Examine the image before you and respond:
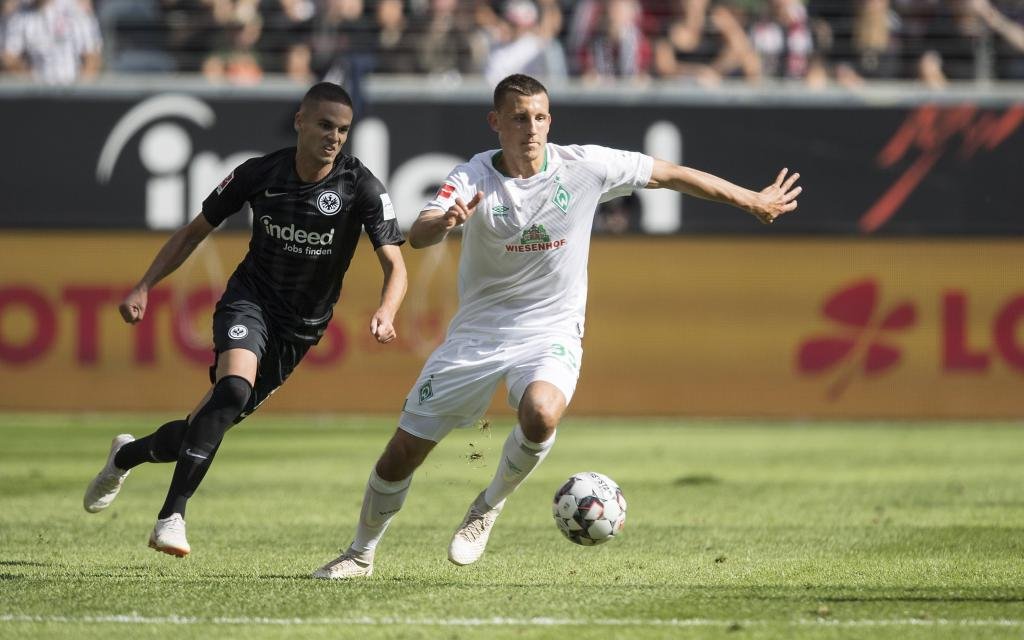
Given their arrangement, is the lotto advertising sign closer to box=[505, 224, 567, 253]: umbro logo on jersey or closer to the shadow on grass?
the shadow on grass

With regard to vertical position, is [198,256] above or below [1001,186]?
below

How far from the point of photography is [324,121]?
774 centimetres

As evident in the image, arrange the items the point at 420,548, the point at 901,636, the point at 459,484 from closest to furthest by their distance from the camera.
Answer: the point at 901,636
the point at 420,548
the point at 459,484

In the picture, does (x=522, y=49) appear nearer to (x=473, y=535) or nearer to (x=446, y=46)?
(x=446, y=46)

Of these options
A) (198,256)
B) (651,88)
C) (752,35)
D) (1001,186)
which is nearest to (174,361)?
(198,256)

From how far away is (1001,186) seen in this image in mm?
20125

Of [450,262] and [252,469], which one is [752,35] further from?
[252,469]

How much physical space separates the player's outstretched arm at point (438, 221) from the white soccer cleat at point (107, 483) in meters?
2.40

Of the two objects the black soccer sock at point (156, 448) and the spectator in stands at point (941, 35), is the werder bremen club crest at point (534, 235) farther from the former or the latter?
the spectator in stands at point (941, 35)

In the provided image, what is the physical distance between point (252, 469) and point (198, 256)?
20.1 feet

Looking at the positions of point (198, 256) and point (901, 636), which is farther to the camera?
point (198, 256)

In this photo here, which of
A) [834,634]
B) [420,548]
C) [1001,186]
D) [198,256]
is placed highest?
[834,634]

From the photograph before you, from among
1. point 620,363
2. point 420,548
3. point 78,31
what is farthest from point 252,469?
point 78,31

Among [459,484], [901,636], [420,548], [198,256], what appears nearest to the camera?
[901,636]
